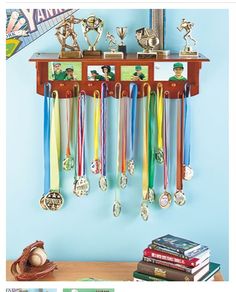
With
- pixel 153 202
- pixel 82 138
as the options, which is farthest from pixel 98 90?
pixel 153 202

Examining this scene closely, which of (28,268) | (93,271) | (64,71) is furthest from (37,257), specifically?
(64,71)

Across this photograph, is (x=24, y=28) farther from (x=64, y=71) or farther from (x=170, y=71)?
(x=170, y=71)

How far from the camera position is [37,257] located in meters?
2.71

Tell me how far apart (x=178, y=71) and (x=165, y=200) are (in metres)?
0.47

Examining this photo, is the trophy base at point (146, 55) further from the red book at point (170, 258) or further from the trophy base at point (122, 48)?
the red book at point (170, 258)

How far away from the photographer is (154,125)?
2.80 m

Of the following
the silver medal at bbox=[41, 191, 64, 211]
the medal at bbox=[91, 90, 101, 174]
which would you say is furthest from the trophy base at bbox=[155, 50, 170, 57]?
the silver medal at bbox=[41, 191, 64, 211]

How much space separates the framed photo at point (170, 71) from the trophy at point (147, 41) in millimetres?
50

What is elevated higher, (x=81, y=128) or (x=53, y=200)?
(x=81, y=128)

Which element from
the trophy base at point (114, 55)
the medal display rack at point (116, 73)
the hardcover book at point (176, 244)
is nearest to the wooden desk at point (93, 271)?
the hardcover book at point (176, 244)

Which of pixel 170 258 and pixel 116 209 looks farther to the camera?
pixel 116 209

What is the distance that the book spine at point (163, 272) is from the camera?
103 inches
